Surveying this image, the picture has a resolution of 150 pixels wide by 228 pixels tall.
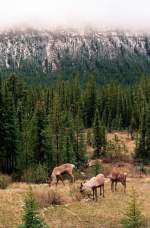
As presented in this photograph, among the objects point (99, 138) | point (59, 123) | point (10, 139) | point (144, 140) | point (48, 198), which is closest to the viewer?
point (48, 198)

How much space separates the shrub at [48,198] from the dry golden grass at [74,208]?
0.98ft

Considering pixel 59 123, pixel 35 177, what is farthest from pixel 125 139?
pixel 35 177

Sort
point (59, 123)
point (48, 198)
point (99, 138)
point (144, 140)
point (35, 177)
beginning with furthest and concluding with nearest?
point (99, 138), point (144, 140), point (59, 123), point (35, 177), point (48, 198)

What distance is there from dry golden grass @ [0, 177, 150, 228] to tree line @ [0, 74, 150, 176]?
17.9 m

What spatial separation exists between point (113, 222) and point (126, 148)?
71.6 m

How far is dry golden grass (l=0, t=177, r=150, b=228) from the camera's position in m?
31.1

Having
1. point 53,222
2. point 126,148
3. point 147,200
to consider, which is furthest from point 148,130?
point 53,222

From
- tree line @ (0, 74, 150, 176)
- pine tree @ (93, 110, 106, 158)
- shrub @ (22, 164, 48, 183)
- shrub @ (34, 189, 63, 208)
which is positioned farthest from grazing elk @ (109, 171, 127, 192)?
pine tree @ (93, 110, 106, 158)

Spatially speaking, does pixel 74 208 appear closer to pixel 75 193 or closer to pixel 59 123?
pixel 75 193

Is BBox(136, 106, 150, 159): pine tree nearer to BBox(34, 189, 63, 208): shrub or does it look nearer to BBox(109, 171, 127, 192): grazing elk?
BBox(109, 171, 127, 192): grazing elk

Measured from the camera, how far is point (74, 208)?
33.8 meters

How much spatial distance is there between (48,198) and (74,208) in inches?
83.5

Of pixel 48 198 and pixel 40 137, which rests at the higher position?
pixel 48 198

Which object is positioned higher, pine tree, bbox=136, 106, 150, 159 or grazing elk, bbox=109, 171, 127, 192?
grazing elk, bbox=109, 171, 127, 192
